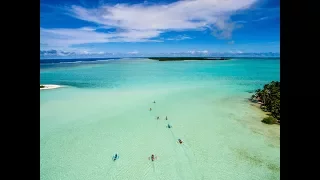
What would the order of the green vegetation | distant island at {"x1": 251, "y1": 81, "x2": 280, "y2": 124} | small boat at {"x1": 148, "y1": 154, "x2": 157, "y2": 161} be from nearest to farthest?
small boat at {"x1": 148, "y1": 154, "x2": 157, "y2": 161} → the green vegetation → distant island at {"x1": 251, "y1": 81, "x2": 280, "y2": 124}

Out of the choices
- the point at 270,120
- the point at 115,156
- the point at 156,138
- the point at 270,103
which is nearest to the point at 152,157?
the point at 115,156

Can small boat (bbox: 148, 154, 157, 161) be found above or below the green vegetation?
below

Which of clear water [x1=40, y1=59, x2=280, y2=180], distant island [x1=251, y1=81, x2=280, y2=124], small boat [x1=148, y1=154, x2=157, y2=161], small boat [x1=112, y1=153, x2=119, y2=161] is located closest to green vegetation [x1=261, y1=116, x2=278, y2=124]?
distant island [x1=251, y1=81, x2=280, y2=124]

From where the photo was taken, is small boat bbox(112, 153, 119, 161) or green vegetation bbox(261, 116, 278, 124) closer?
small boat bbox(112, 153, 119, 161)

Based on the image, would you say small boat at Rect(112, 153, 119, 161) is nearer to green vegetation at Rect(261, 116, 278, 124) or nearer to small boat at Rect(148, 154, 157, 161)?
small boat at Rect(148, 154, 157, 161)

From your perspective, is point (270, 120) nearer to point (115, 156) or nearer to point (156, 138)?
point (156, 138)

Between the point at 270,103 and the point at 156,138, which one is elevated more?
the point at 270,103

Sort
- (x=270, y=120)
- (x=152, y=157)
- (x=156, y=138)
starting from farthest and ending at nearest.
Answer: (x=270, y=120)
(x=156, y=138)
(x=152, y=157)

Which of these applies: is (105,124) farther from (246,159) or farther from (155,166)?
(246,159)

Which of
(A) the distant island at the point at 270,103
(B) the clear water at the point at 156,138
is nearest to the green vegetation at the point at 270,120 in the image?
(A) the distant island at the point at 270,103

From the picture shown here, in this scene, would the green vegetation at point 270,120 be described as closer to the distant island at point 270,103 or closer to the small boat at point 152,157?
the distant island at point 270,103
